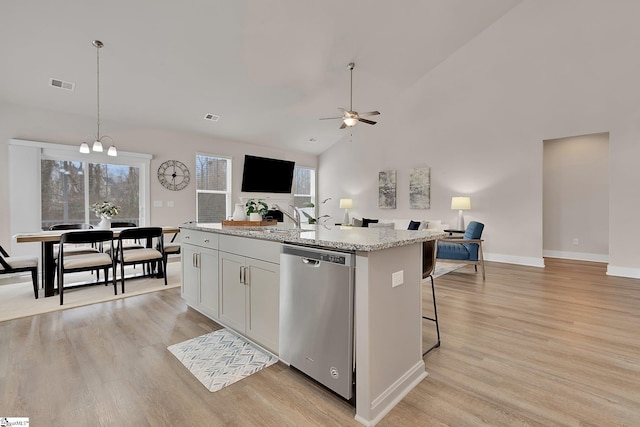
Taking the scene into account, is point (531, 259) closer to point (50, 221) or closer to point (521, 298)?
point (521, 298)

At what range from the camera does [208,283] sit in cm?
282

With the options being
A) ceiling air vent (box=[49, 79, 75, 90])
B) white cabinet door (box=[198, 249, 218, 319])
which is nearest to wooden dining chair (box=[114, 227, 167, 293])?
white cabinet door (box=[198, 249, 218, 319])

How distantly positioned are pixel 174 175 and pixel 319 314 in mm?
5593

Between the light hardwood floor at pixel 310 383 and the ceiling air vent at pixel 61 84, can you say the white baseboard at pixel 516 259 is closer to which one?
the light hardwood floor at pixel 310 383

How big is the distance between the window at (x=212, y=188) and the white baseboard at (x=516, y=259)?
579cm

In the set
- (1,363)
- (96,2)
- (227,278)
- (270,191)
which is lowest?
(1,363)

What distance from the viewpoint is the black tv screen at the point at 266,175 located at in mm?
7504

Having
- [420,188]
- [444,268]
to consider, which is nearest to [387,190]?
[420,188]

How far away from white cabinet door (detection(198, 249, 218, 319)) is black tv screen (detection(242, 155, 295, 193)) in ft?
15.6

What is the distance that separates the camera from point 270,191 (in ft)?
26.3

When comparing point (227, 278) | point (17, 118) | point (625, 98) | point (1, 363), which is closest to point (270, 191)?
point (17, 118)

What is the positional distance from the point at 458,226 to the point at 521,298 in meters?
2.77

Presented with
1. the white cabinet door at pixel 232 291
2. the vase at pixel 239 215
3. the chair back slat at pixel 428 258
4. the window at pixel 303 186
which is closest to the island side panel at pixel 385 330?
the chair back slat at pixel 428 258

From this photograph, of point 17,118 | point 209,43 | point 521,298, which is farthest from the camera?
point 17,118
